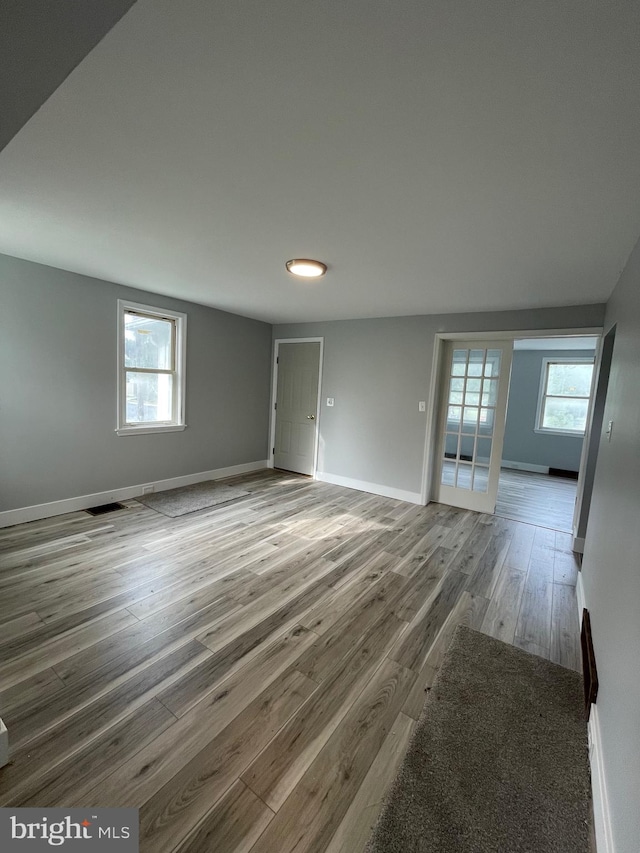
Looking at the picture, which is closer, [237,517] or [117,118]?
[117,118]

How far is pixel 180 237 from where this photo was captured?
2.44 meters

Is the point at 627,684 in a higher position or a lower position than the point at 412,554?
higher

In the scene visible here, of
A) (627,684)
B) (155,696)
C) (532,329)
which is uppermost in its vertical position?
(532,329)

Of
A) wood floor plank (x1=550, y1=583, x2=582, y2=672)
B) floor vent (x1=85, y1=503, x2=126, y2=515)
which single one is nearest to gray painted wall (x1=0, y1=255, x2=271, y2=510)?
floor vent (x1=85, y1=503, x2=126, y2=515)

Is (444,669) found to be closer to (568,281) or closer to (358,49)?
(358,49)

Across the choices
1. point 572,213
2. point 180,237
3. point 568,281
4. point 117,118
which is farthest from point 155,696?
point 568,281

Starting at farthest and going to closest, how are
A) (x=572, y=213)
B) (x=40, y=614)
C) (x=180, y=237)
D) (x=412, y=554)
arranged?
(x=412, y=554) < (x=180, y=237) < (x=40, y=614) < (x=572, y=213)

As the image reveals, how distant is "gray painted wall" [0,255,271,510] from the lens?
317 centimetres

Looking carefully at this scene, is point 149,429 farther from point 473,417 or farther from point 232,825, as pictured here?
point 473,417

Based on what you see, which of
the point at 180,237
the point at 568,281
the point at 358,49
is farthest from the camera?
the point at 568,281

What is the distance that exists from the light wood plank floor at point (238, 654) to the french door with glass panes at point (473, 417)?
917mm

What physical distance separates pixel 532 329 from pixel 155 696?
14.5 feet

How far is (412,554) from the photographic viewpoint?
3.12 m

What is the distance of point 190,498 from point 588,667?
389 cm
